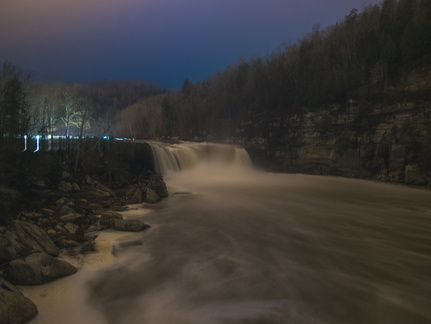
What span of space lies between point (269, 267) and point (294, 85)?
32.4m

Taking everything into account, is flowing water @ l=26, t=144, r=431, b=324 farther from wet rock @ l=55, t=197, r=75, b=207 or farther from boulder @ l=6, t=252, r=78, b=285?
wet rock @ l=55, t=197, r=75, b=207

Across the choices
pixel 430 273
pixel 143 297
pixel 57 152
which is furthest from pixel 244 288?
pixel 57 152

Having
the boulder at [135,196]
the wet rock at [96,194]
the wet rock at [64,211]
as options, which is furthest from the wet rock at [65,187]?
the wet rock at [64,211]

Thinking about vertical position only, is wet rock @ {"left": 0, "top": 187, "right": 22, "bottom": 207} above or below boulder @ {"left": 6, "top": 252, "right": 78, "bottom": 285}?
above

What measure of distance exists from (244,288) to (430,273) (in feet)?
14.3

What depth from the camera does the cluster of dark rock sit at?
15.5 feet

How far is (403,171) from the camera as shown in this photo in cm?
1845

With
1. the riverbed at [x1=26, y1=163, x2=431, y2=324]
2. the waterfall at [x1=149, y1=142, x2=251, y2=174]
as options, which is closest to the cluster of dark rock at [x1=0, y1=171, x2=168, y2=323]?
the riverbed at [x1=26, y1=163, x2=431, y2=324]

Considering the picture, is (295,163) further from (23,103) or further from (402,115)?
(23,103)

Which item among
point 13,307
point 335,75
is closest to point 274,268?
point 13,307

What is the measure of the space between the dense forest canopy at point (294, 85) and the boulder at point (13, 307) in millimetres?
9612

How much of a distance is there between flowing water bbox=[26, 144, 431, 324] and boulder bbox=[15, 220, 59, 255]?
4.47 ft

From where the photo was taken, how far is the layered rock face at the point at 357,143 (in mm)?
18328

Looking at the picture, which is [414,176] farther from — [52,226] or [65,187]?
[65,187]
